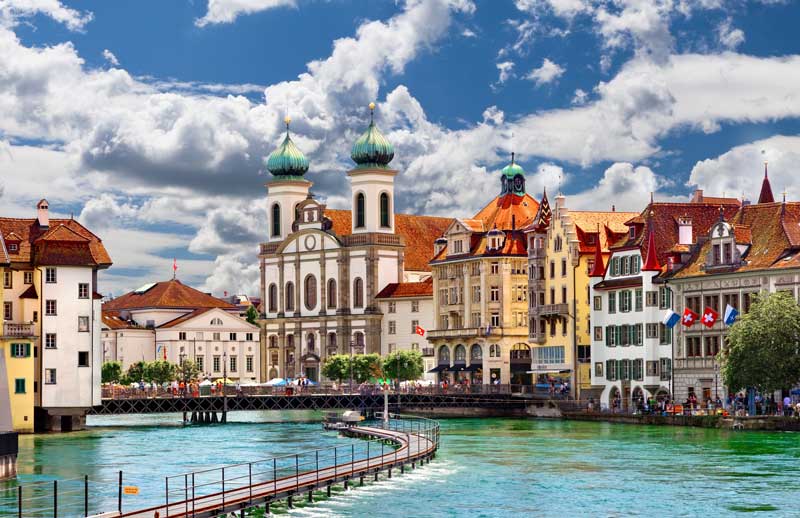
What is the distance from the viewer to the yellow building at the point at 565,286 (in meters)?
140

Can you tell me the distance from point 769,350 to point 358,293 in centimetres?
9428

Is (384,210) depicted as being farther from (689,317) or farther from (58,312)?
(58,312)

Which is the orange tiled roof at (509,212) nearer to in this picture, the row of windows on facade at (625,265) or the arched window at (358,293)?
the arched window at (358,293)

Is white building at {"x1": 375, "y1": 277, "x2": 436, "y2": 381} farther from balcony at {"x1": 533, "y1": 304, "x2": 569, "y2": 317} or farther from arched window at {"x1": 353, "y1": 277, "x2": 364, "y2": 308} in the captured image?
balcony at {"x1": 533, "y1": 304, "x2": 569, "y2": 317}

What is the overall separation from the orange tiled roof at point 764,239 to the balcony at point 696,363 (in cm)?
559

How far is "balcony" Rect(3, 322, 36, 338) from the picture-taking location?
10712cm

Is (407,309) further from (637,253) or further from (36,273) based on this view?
(36,273)

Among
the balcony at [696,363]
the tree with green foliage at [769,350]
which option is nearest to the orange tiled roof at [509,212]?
the balcony at [696,363]

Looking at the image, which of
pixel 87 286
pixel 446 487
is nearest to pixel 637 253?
pixel 87 286

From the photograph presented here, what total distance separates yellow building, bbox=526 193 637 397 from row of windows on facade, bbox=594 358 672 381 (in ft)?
19.8

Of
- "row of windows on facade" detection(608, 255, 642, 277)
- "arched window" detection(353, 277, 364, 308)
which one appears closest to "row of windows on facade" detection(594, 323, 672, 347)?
"row of windows on facade" detection(608, 255, 642, 277)

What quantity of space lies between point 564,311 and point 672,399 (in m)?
22.4

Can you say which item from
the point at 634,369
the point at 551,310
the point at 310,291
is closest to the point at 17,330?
the point at 634,369

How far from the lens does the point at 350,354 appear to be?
190500 millimetres
